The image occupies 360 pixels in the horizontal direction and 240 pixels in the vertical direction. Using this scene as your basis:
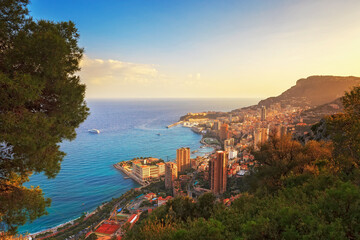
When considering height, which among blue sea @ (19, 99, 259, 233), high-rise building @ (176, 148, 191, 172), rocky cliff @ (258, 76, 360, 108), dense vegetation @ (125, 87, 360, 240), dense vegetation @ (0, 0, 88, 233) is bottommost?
blue sea @ (19, 99, 259, 233)

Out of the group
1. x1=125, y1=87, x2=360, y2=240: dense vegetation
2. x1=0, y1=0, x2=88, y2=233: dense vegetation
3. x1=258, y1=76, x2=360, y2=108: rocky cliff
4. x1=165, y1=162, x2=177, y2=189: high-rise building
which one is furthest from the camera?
x1=258, y1=76, x2=360, y2=108: rocky cliff

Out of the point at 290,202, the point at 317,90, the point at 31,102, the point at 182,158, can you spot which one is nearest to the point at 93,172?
the point at 182,158

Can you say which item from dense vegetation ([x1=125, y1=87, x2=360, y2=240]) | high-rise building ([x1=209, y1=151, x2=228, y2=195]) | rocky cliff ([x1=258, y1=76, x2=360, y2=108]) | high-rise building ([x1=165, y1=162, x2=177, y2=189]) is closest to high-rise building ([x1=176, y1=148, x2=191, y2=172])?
high-rise building ([x1=165, y1=162, x2=177, y2=189])

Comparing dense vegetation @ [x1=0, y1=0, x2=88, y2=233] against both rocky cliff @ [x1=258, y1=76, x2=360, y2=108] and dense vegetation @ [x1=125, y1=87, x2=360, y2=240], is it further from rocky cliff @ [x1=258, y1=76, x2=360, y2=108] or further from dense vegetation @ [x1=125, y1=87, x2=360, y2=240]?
rocky cliff @ [x1=258, y1=76, x2=360, y2=108]

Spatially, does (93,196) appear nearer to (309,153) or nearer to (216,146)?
(309,153)

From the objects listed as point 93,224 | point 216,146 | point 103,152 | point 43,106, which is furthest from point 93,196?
point 216,146

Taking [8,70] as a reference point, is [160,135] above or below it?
below
